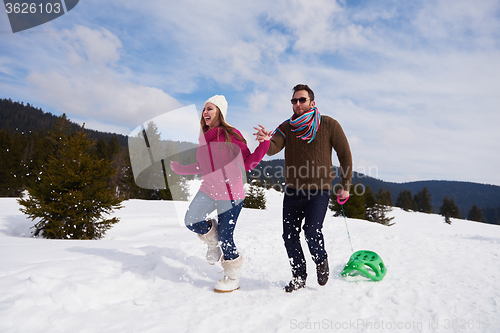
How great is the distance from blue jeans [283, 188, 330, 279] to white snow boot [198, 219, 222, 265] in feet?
2.81

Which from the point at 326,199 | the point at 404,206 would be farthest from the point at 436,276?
the point at 404,206

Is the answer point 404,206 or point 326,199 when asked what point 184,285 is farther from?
point 404,206

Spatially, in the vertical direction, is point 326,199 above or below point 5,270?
above

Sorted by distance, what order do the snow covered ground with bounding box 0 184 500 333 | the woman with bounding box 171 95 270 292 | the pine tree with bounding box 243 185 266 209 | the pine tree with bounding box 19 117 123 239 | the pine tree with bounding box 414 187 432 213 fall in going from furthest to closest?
the pine tree with bounding box 414 187 432 213 → the pine tree with bounding box 243 185 266 209 → the pine tree with bounding box 19 117 123 239 → the woman with bounding box 171 95 270 292 → the snow covered ground with bounding box 0 184 500 333

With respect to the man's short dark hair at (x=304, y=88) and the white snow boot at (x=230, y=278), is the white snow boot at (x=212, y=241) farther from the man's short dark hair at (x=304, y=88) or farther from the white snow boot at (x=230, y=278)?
the man's short dark hair at (x=304, y=88)

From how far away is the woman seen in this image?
3.25 m

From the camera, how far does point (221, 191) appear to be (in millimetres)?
3260

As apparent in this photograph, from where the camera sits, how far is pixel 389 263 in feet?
14.8

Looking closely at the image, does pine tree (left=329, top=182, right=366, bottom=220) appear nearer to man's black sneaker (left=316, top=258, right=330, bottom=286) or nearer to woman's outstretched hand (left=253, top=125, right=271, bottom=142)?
man's black sneaker (left=316, top=258, right=330, bottom=286)

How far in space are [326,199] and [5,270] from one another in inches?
152

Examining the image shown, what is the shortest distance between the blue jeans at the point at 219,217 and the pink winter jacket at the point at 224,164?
8 centimetres

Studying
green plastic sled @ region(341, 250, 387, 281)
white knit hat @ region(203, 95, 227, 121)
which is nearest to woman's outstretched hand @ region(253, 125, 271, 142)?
white knit hat @ region(203, 95, 227, 121)

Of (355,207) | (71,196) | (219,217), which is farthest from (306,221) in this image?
(355,207)

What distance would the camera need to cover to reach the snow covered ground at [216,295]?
2373mm
